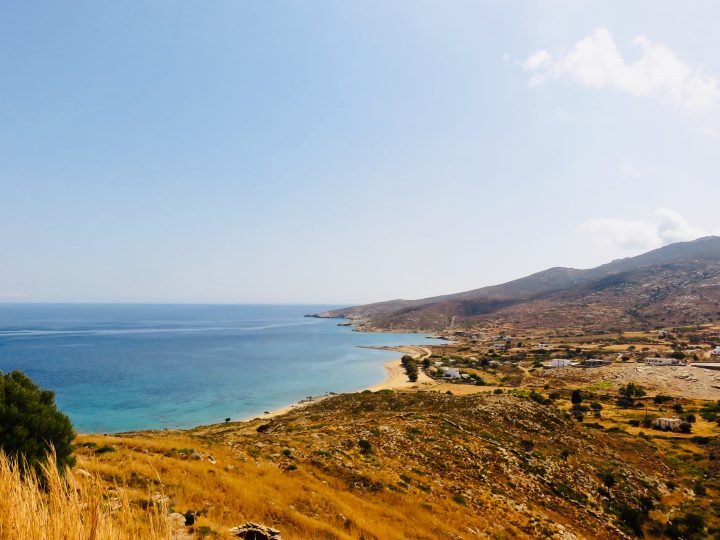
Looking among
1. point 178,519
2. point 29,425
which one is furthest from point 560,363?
point 29,425

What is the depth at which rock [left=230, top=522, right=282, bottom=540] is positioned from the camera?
11.8 meters

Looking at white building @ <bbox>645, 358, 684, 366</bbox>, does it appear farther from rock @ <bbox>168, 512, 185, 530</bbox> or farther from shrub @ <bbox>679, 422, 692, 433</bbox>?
rock @ <bbox>168, 512, 185, 530</bbox>

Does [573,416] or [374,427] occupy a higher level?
[374,427]

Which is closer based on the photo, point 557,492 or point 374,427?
point 557,492

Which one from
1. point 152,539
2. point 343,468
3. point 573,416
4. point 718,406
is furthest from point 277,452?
point 718,406

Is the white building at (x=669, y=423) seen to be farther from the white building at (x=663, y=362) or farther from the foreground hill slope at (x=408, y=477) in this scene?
the white building at (x=663, y=362)

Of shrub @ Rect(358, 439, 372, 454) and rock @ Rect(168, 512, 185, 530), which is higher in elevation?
rock @ Rect(168, 512, 185, 530)

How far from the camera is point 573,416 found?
58.1 meters

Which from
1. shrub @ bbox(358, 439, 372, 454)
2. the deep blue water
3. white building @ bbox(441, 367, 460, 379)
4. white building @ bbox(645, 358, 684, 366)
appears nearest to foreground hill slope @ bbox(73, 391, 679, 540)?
shrub @ bbox(358, 439, 372, 454)

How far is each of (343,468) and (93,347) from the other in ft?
535

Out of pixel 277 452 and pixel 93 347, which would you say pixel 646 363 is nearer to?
pixel 277 452

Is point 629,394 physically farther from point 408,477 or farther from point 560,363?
point 408,477

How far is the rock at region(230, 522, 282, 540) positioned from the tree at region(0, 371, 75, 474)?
20.4 ft

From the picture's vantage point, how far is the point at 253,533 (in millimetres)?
11977
